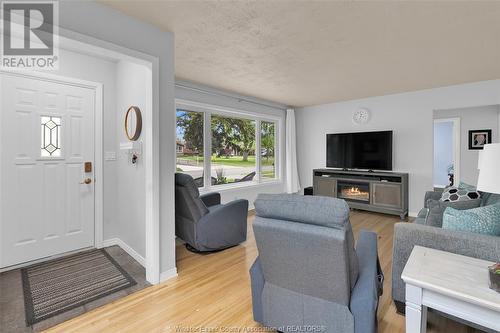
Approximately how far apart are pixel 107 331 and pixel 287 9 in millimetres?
2711

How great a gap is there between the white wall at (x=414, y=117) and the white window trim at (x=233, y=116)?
1.32m

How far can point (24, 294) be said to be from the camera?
210 centimetres

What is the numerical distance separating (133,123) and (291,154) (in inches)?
159

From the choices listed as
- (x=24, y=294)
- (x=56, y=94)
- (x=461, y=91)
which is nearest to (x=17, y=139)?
(x=56, y=94)

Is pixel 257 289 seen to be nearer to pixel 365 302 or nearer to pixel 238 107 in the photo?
pixel 365 302

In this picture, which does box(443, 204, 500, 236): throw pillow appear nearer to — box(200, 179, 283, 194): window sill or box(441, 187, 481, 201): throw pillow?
box(441, 187, 481, 201): throw pillow

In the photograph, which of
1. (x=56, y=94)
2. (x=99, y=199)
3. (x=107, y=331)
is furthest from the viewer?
(x=99, y=199)

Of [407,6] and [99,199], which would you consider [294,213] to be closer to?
[407,6]

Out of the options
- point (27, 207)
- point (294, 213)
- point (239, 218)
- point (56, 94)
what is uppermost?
point (56, 94)

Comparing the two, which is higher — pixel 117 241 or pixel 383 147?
pixel 383 147

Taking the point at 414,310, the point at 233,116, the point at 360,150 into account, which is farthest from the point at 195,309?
the point at 360,150

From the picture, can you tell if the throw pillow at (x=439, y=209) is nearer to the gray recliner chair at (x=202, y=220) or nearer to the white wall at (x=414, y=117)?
the gray recliner chair at (x=202, y=220)

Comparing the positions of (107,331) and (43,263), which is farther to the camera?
(43,263)
